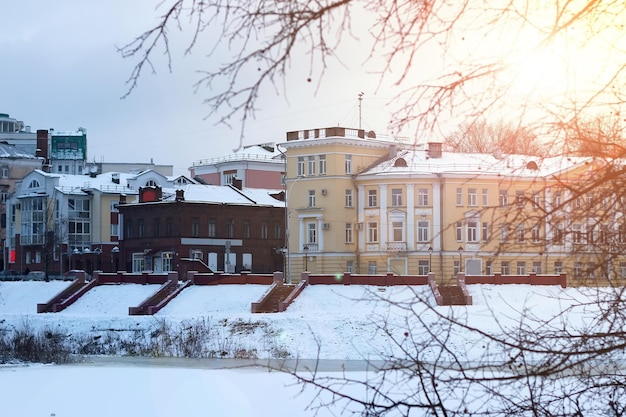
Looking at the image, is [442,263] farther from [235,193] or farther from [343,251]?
[235,193]

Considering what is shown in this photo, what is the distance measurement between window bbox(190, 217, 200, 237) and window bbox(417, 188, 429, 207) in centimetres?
1480

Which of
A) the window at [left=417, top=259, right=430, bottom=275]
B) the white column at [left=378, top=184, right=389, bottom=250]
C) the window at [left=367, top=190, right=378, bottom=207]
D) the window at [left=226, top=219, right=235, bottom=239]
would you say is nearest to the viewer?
the window at [left=417, top=259, right=430, bottom=275]

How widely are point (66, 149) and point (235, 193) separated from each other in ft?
111

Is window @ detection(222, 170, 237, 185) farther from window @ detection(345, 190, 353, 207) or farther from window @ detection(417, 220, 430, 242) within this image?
window @ detection(417, 220, 430, 242)

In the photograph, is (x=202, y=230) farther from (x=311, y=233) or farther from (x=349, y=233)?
→ (x=349, y=233)

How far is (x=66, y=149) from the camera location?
9350 cm

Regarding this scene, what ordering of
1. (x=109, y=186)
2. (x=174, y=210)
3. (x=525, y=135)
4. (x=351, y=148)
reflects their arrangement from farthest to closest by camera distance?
(x=109, y=186)
(x=174, y=210)
(x=351, y=148)
(x=525, y=135)

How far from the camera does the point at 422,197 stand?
5362cm

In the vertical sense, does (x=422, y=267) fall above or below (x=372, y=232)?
below

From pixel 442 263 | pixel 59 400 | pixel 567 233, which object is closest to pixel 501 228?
pixel 567 233

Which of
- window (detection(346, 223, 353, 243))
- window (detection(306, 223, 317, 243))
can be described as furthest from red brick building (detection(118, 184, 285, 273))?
window (detection(346, 223, 353, 243))

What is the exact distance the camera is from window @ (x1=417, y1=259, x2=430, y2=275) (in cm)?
5206

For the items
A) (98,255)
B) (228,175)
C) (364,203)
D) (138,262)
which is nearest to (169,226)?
(138,262)

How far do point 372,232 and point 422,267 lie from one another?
12.1ft
